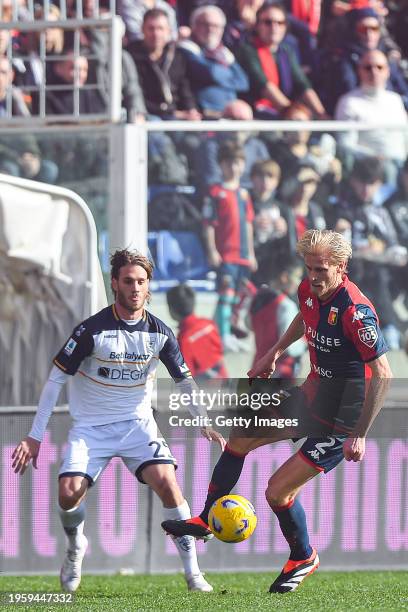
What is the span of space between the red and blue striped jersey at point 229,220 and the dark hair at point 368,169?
86cm

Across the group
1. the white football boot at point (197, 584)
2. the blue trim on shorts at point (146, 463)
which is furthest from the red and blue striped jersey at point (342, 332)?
the white football boot at point (197, 584)

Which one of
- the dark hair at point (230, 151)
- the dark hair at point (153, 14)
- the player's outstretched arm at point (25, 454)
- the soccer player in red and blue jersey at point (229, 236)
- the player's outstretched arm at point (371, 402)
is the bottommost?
the player's outstretched arm at point (25, 454)

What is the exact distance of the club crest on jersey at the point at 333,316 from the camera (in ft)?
20.4

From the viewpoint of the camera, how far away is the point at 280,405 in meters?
6.55

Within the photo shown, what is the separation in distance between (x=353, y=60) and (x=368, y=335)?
654 centimetres

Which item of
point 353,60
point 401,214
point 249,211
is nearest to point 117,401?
point 249,211

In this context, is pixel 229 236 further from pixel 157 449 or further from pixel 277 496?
pixel 277 496

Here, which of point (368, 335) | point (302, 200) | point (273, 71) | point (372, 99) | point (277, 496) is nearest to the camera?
point (368, 335)

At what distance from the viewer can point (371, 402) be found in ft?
19.9

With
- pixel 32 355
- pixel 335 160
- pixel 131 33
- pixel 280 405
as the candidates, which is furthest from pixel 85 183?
pixel 131 33

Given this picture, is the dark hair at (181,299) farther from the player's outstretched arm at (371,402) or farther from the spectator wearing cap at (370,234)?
the player's outstretched arm at (371,402)

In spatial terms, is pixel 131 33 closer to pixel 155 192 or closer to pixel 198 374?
pixel 155 192

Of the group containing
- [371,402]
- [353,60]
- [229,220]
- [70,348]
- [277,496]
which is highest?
[353,60]

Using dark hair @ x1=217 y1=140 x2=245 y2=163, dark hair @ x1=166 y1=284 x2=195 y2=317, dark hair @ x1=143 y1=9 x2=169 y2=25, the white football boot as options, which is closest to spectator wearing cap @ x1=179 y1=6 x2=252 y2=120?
dark hair @ x1=143 y1=9 x2=169 y2=25
